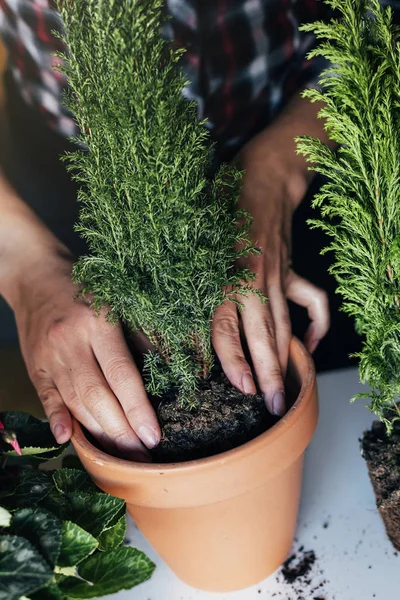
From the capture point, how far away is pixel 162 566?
104 centimetres

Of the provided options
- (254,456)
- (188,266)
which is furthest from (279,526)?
(188,266)

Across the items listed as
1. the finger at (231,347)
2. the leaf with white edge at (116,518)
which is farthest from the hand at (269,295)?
the leaf with white edge at (116,518)

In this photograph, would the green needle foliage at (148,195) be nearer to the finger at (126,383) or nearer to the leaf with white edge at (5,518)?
the finger at (126,383)

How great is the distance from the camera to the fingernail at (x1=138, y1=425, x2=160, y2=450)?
86 centimetres

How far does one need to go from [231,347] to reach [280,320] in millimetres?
111

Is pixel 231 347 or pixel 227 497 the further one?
pixel 231 347

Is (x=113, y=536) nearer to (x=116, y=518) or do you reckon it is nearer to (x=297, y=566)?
(x=116, y=518)

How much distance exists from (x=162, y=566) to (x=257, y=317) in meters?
0.47

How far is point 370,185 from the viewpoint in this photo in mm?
→ 811

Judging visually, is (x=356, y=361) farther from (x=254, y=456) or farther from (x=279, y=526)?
(x=254, y=456)

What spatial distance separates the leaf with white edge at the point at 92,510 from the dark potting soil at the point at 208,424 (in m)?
0.09

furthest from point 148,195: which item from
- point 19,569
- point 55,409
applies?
point 19,569

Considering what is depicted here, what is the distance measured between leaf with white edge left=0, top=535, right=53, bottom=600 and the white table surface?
1.04 feet

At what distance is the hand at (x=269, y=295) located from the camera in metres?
0.92
